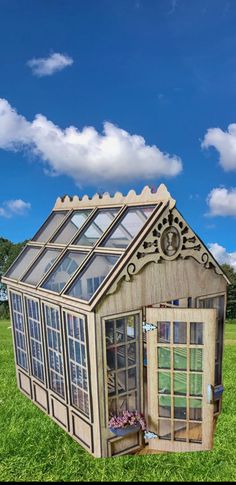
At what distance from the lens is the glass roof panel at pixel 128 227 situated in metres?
6.39

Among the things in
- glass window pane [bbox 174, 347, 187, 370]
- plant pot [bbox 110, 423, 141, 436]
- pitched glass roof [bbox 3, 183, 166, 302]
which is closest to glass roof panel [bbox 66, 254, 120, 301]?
pitched glass roof [bbox 3, 183, 166, 302]

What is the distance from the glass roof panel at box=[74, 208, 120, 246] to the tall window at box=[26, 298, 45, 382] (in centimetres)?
160

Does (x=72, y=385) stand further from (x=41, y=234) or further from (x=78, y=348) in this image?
(x=41, y=234)

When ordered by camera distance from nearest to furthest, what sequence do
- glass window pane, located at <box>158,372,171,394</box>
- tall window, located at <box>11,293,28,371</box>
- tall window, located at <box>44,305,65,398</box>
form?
glass window pane, located at <box>158,372,171,394</box>
tall window, located at <box>44,305,65,398</box>
tall window, located at <box>11,293,28,371</box>

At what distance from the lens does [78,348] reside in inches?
247

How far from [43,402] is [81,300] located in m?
3.26

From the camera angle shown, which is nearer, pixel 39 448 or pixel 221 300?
pixel 39 448

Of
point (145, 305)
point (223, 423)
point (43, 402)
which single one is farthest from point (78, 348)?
point (223, 423)

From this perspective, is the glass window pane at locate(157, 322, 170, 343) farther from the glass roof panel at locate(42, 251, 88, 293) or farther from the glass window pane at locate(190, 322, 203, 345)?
the glass roof panel at locate(42, 251, 88, 293)

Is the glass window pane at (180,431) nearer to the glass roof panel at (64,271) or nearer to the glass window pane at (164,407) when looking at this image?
the glass window pane at (164,407)

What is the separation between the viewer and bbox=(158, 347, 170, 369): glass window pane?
20.7 ft

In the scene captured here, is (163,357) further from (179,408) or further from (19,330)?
(19,330)

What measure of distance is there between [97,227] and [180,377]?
3.02 meters

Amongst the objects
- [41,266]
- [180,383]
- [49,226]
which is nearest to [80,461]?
[180,383]
